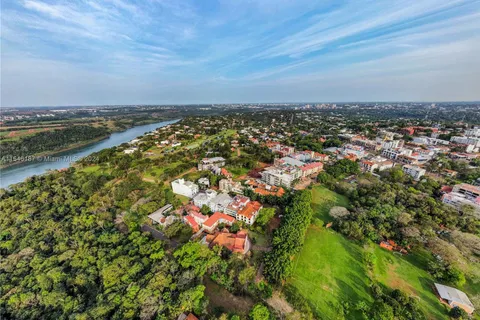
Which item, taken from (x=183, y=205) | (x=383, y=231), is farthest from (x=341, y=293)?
(x=183, y=205)

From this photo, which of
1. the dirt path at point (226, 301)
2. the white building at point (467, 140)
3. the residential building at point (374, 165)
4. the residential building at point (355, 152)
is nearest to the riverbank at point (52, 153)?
the dirt path at point (226, 301)

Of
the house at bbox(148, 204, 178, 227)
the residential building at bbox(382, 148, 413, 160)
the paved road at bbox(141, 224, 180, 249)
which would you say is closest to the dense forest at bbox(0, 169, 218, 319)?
the paved road at bbox(141, 224, 180, 249)

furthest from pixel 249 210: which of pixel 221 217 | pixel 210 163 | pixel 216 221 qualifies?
pixel 210 163

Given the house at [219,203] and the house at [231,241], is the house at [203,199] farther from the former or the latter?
the house at [231,241]

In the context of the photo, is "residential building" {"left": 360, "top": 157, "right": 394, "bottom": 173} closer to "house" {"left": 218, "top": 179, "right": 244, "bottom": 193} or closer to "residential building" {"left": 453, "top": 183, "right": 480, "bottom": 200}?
"residential building" {"left": 453, "top": 183, "right": 480, "bottom": 200}

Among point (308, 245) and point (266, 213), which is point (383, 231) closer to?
point (308, 245)

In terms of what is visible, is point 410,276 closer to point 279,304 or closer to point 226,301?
point 279,304
